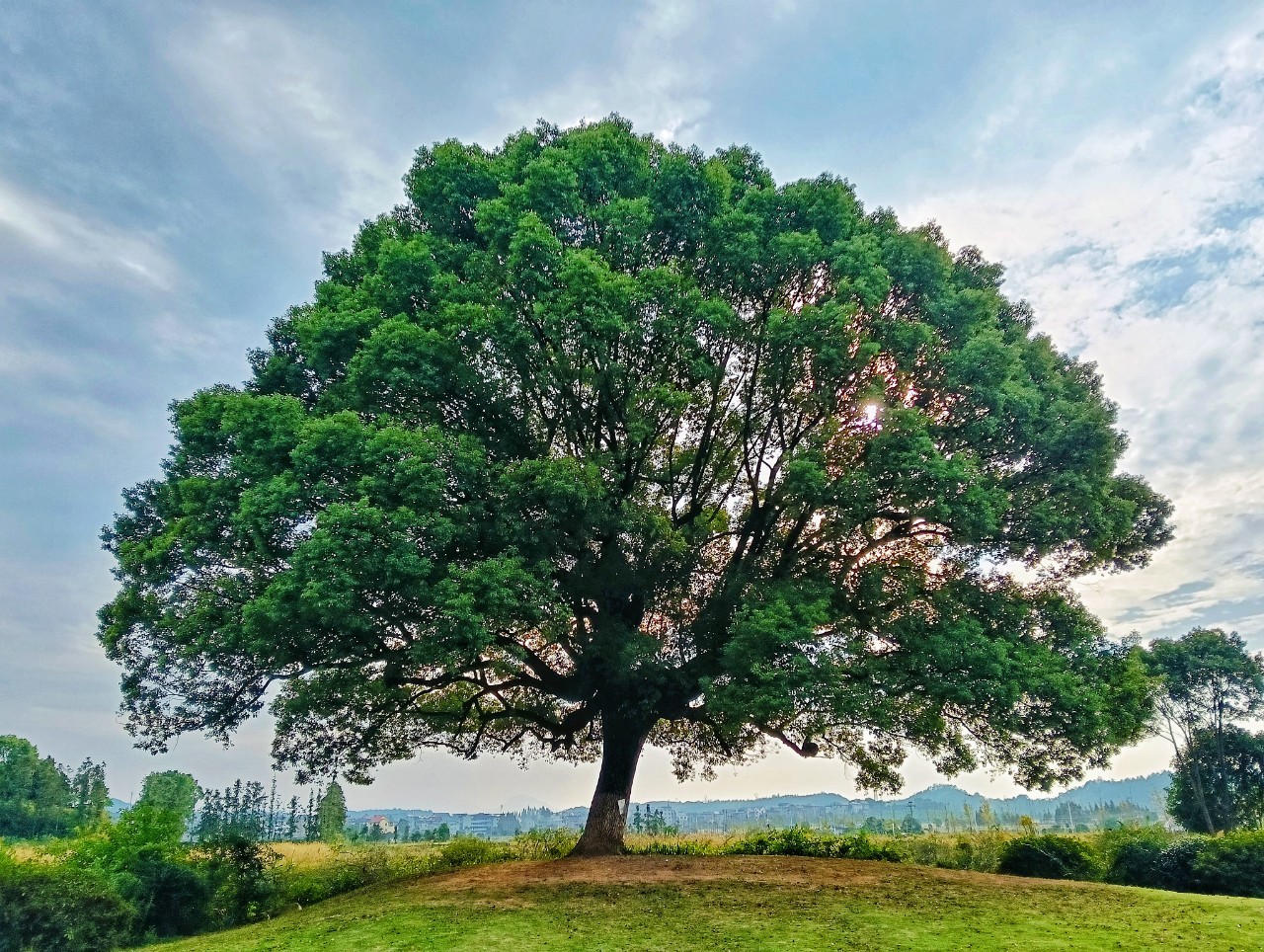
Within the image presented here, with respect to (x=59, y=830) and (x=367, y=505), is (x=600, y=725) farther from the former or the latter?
(x=59, y=830)

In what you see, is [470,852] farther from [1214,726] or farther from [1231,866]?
[1214,726]

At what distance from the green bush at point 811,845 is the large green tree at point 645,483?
171 inches

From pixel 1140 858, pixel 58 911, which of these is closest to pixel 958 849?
pixel 1140 858

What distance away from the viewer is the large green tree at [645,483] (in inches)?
407

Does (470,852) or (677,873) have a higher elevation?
(677,873)

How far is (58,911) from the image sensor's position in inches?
376

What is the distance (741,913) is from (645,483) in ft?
23.1

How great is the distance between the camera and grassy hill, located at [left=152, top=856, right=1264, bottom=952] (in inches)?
324

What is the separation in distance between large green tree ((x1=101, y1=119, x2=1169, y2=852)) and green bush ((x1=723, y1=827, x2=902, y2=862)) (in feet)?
14.2

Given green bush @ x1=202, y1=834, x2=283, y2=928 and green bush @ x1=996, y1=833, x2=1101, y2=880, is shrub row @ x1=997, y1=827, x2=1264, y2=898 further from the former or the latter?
green bush @ x1=202, y1=834, x2=283, y2=928

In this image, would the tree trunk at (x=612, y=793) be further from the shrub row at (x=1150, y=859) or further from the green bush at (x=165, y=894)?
the shrub row at (x=1150, y=859)

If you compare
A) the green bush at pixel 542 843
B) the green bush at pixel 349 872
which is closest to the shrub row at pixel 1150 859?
the green bush at pixel 542 843

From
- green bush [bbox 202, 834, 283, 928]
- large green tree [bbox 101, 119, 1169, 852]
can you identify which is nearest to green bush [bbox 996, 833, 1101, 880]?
large green tree [bbox 101, 119, 1169, 852]

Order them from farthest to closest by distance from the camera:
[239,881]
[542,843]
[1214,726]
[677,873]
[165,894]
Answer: [1214,726], [542,843], [239,881], [677,873], [165,894]
